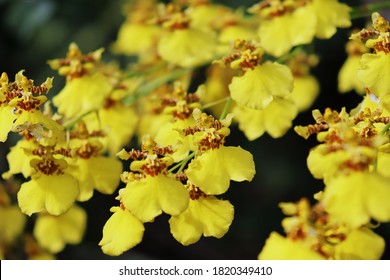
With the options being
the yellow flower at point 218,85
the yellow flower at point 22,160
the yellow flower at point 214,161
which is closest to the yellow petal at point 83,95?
the yellow flower at point 22,160

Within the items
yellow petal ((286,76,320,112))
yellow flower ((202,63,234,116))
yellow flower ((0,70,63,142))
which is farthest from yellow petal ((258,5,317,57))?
yellow flower ((0,70,63,142))

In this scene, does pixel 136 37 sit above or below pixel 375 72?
below

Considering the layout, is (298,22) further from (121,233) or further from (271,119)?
(121,233)

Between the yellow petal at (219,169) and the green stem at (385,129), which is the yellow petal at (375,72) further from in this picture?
the yellow petal at (219,169)

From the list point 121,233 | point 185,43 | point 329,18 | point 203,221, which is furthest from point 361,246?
point 185,43

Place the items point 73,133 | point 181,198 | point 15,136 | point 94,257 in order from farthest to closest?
point 94,257 < point 15,136 < point 73,133 < point 181,198
